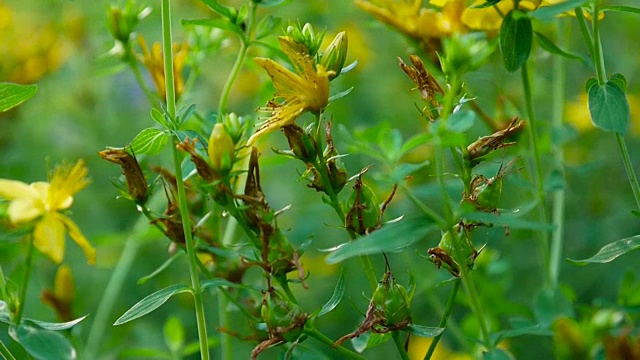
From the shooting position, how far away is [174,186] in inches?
31.2

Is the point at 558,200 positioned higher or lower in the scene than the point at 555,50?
lower

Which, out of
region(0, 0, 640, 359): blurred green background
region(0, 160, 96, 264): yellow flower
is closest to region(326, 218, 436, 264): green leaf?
region(0, 160, 96, 264): yellow flower

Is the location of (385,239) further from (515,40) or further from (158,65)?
(158,65)

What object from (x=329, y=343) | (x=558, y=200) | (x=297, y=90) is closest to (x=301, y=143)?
(x=297, y=90)

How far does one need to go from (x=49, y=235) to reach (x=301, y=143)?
0.80ft

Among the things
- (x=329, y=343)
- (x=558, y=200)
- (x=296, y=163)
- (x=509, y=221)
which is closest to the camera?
(x=509, y=221)

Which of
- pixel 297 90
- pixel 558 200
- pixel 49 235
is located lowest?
pixel 558 200

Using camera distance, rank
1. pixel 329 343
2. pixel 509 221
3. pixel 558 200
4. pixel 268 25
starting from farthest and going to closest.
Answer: pixel 558 200 → pixel 268 25 → pixel 329 343 → pixel 509 221

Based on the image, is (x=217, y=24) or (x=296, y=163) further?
(x=296, y=163)

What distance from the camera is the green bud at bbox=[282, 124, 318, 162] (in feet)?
2.11

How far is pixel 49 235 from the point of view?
2.36ft

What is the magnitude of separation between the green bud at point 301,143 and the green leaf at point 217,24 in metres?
0.15

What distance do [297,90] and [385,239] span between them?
152mm

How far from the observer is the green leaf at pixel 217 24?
0.73m
